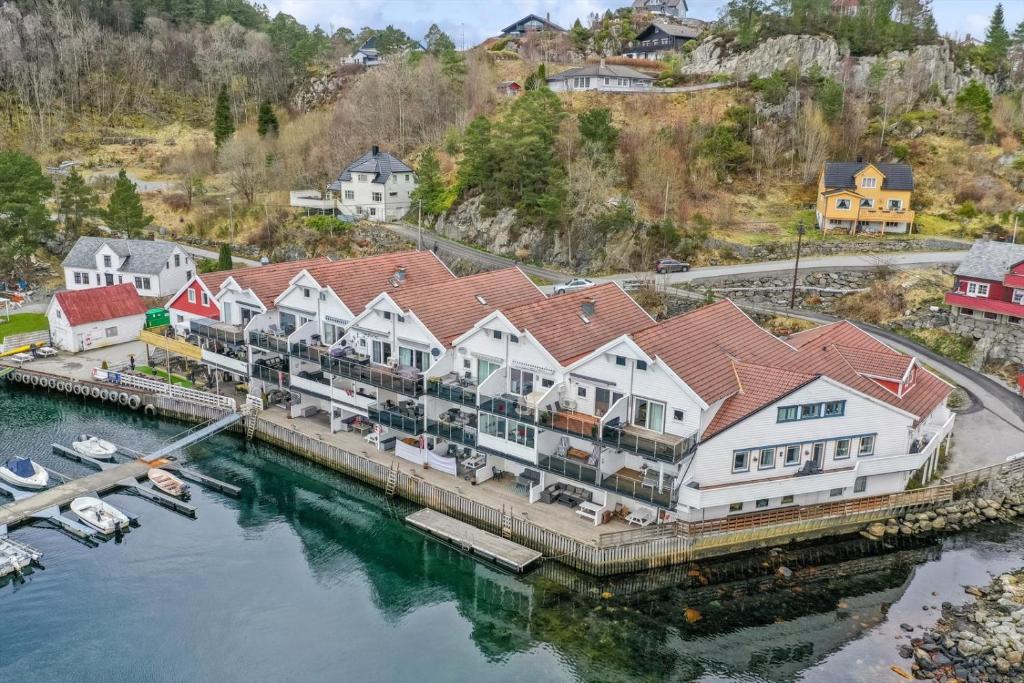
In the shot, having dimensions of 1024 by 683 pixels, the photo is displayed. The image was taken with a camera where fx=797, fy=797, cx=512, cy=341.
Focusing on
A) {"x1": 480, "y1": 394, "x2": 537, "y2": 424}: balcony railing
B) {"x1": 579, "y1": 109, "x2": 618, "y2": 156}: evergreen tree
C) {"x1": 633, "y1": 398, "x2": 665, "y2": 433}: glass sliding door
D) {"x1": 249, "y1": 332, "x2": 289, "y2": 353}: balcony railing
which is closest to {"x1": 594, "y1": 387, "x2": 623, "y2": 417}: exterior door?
{"x1": 633, "y1": 398, "x2": 665, "y2": 433}: glass sliding door

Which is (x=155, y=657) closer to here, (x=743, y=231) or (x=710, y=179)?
(x=743, y=231)

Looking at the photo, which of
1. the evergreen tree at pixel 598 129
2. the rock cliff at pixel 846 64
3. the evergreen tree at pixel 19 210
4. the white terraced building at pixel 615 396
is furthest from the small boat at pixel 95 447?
the rock cliff at pixel 846 64

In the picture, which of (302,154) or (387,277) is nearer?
(387,277)

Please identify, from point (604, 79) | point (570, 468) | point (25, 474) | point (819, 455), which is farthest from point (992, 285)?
point (25, 474)

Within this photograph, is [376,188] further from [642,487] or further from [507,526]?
[642,487]

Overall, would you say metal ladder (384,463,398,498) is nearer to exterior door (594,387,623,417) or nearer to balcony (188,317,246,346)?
exterior door (594,387,623,417)

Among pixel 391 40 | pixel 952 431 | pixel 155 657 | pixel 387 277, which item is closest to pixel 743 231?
pixel 952 431

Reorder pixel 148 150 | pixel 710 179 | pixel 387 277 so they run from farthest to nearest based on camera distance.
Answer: pixel 148 150, pixel 710 179, pixel 387 277
